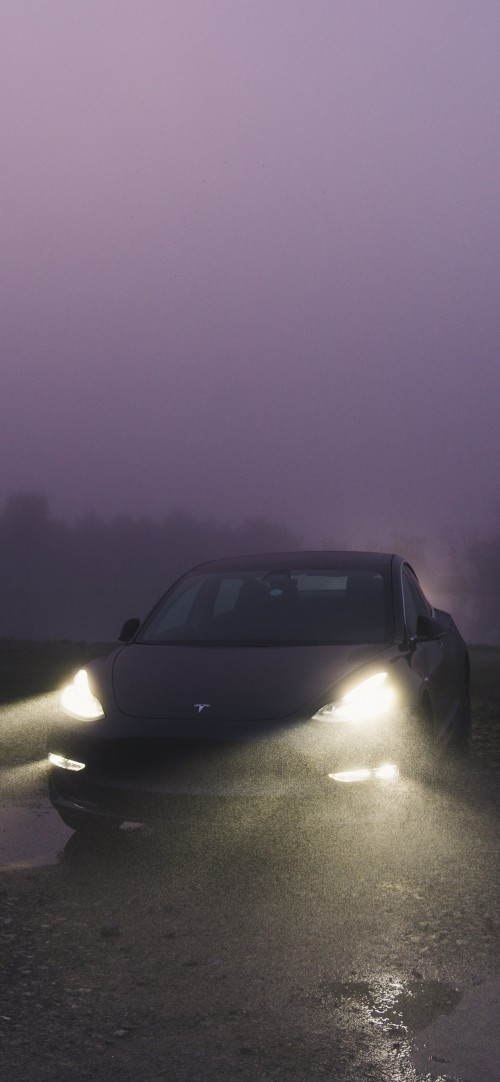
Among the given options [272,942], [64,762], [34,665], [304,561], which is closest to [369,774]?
[272,942]

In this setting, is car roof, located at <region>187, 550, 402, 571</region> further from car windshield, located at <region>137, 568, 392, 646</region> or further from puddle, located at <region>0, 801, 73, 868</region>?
puddle, located at <region>0, 801, 73, 868</region>

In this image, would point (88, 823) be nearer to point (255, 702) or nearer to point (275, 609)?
point (255, 702)

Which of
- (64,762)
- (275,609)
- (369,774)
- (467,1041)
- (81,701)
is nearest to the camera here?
(467,1041)

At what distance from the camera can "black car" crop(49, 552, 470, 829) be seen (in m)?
4.97

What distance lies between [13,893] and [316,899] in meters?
1.37

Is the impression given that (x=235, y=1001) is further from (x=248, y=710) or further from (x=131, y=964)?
(x=248, y=710)

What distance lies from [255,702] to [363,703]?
21.0 inches

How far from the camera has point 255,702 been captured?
5.27 m

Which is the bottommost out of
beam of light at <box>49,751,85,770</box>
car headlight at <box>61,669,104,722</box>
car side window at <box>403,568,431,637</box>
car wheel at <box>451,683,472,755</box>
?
car wheel at <box>451,683,472,755</box>

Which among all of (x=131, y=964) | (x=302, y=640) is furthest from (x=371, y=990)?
(x=302, y=640)

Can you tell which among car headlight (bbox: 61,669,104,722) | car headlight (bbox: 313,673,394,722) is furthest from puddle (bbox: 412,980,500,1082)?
car headlight (bbox: 61,669,104,722)

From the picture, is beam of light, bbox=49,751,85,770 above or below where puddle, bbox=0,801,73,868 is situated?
above

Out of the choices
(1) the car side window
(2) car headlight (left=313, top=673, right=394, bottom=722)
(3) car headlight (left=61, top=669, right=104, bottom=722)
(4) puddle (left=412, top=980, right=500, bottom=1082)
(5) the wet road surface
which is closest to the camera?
(4) puddle (left=412, top=980, right=500, bottom=1082)

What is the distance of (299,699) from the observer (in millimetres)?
5246
